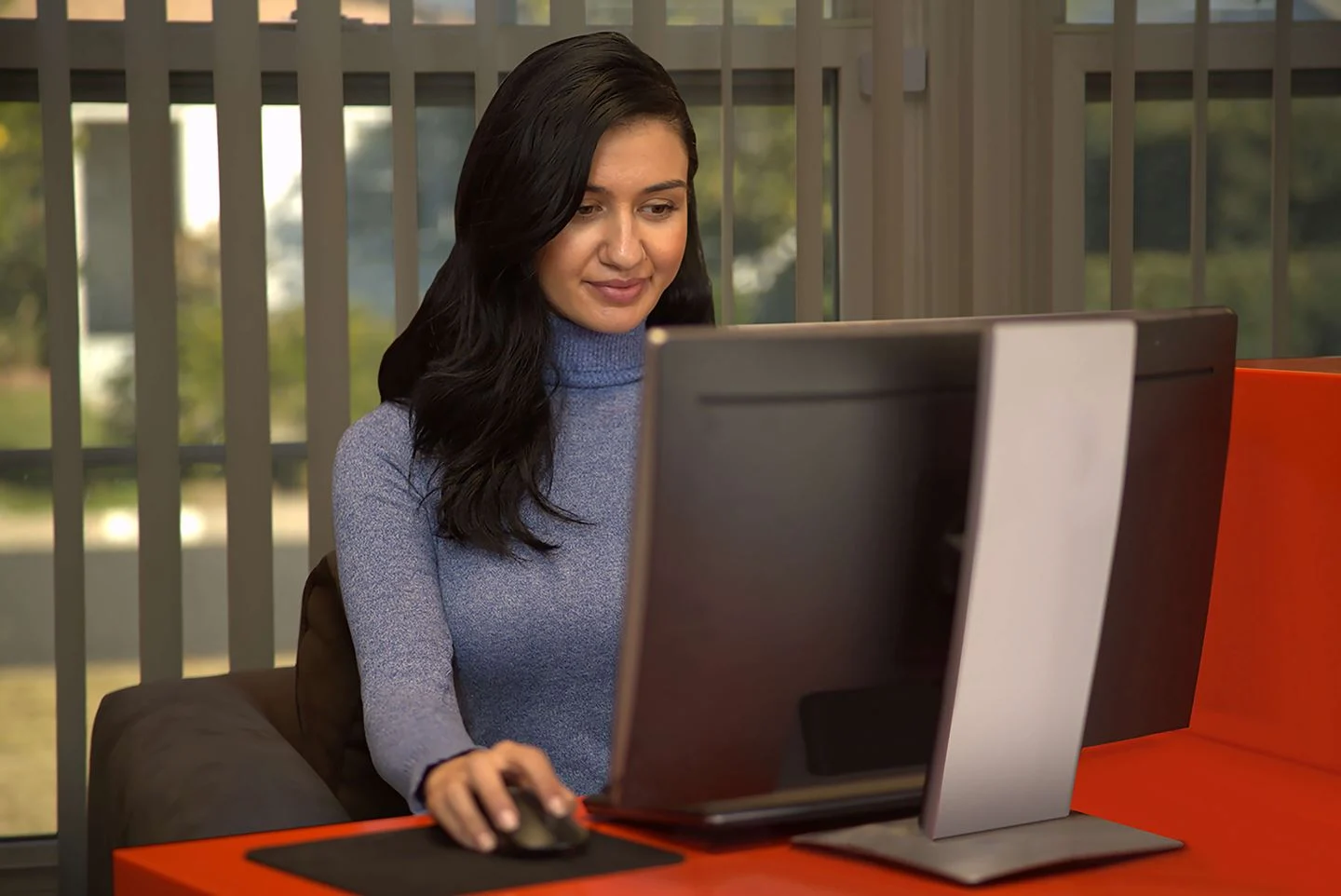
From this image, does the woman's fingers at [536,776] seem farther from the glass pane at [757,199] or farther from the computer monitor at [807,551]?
the glass pane at [757,199]

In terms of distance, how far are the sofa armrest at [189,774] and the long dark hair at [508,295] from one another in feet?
1.00

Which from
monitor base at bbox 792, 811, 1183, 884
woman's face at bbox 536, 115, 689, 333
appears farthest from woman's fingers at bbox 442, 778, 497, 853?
woman's face at bbox 536, 115, 689, 333

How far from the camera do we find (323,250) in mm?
2617

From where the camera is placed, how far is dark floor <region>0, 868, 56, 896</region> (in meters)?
2.67

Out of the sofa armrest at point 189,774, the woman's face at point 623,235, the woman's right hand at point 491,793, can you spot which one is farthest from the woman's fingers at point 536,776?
the woman's face at point 623,235

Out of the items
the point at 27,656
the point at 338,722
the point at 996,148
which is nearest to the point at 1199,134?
the point at 996,148

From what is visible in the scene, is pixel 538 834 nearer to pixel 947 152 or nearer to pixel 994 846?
pixel 994 846

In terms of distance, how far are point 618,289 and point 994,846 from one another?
0.80 m

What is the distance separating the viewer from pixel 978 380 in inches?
39.1

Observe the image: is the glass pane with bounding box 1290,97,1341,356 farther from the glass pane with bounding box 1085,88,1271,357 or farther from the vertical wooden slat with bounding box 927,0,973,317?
the vertical wooden slat with bounding box 927,0,973,317

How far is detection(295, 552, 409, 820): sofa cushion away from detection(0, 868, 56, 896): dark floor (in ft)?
3.33

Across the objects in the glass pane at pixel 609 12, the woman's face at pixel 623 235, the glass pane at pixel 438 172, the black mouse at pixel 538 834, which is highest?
the glass pane at pixel 609 12

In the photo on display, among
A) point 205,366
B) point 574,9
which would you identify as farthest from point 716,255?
point 205,366

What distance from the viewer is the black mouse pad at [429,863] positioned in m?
0.98
